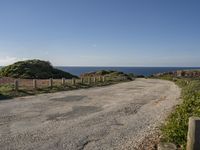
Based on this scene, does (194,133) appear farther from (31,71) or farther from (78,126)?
(31,71)

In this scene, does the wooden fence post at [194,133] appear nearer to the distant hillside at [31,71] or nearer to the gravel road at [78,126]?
the gravel road at [78,126]

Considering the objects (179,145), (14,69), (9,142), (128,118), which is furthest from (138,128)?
(14,69)

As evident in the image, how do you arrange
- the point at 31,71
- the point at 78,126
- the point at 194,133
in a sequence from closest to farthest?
the point at 194,133
the point at 78,126
the point at 31,71

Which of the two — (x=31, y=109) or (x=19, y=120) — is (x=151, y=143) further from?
(x=31, y=109)

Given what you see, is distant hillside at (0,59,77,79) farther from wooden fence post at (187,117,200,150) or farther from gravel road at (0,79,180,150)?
wooden fence post at (187,117,200,150)

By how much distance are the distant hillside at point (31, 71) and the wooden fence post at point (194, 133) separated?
4585cm

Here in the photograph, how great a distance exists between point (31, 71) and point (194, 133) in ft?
161

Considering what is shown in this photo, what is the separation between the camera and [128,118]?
13.3m

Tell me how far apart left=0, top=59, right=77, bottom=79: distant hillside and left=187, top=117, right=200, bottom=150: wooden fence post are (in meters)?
45.8

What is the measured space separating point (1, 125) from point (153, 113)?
22.5 feet

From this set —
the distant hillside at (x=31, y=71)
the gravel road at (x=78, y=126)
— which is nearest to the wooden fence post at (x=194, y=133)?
the gravel road at (x=78, y=126)

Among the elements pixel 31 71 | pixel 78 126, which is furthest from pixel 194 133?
pixel 31 71

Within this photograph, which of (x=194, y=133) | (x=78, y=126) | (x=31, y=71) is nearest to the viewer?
(x=194, y=133)

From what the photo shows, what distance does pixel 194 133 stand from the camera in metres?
6.45
